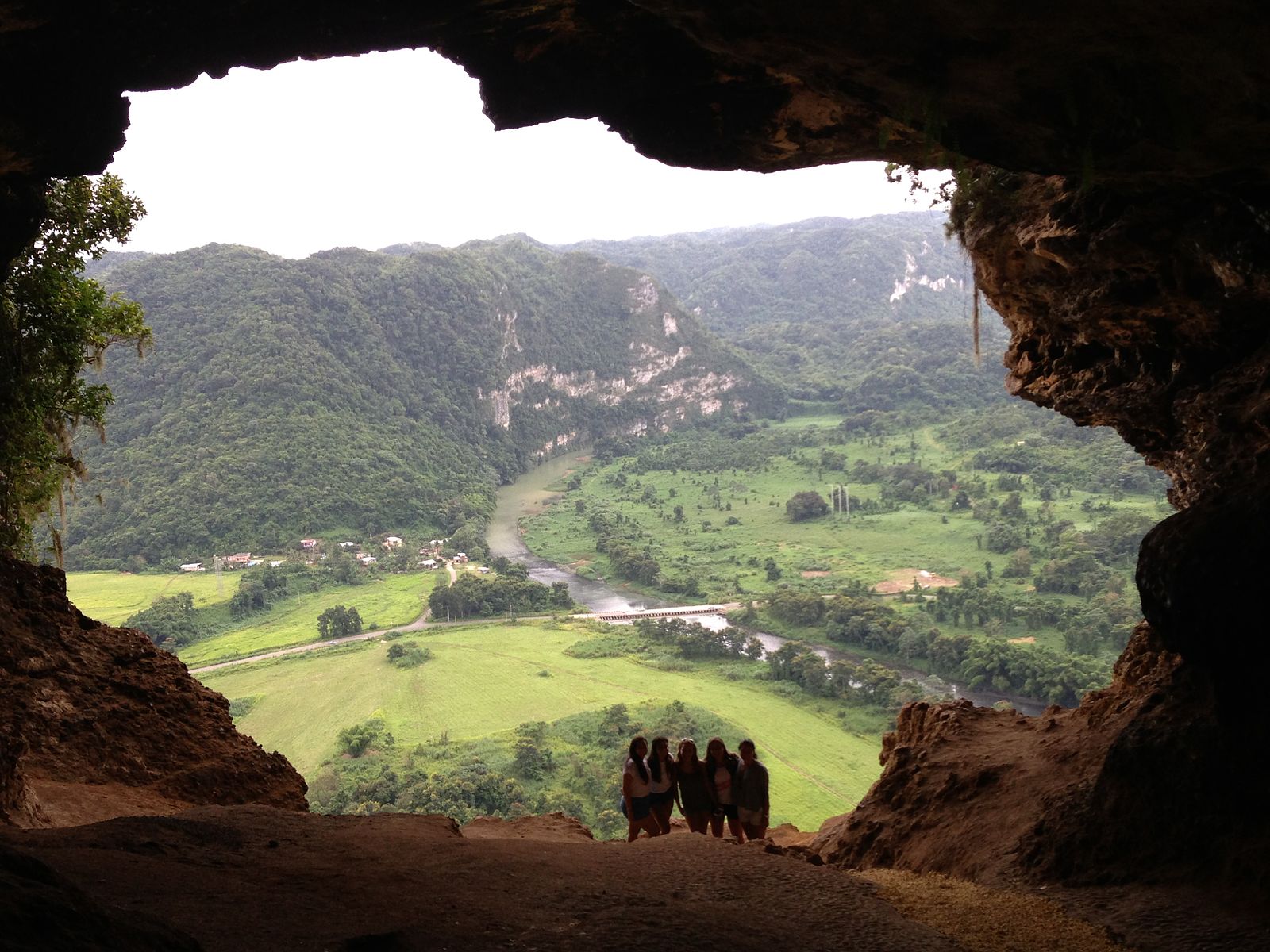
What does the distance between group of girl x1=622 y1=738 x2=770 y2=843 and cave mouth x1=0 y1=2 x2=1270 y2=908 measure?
5.63 ft

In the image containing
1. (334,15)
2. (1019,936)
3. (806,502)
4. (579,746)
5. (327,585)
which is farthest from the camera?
(806,502)

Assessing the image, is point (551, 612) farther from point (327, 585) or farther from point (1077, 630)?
point (1077, 630)

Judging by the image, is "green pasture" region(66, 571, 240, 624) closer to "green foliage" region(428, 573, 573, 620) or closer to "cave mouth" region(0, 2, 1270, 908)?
"green foliage" region(428, 573, 573, 620)

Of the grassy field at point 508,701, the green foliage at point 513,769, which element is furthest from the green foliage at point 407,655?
the green foliage at point 513,769

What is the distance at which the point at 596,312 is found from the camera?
478 feet

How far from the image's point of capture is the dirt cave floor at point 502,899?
5.25m

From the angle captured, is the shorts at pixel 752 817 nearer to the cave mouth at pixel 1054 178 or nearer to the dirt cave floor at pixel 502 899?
the dirt cave floor at pixel 502 899

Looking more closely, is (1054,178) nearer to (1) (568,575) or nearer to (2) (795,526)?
(1) (568,575)

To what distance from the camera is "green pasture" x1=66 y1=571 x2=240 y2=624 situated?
172 feet

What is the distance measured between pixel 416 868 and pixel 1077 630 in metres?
43.3

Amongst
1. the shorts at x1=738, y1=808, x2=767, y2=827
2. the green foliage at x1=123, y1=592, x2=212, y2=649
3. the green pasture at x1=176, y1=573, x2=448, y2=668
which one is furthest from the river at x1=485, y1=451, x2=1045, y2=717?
the green foliage at x1=123, y1=592, x2=212, y2=649

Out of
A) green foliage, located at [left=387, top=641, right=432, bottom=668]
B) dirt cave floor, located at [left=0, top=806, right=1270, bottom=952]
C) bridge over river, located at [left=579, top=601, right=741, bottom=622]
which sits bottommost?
bridge over river, located at [left=579, top=601, right=741, bottom=622]

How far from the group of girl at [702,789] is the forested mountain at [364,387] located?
194 feet

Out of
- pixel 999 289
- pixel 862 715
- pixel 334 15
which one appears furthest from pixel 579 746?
pixel 334 15
